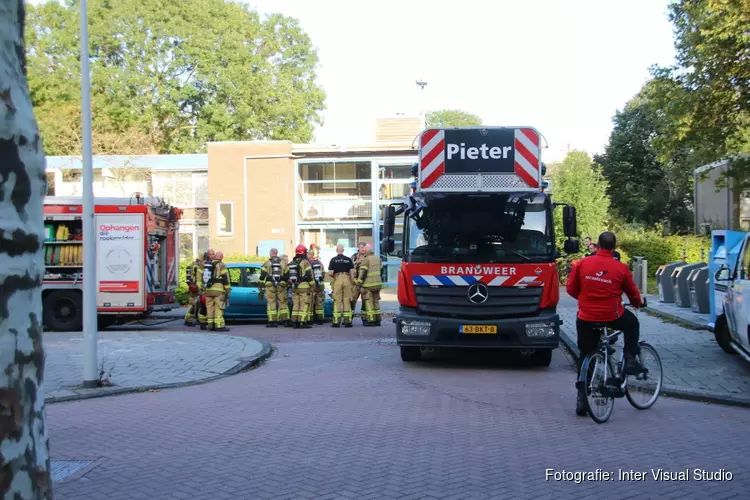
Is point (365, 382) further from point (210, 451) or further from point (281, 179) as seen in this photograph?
point (281, 179)

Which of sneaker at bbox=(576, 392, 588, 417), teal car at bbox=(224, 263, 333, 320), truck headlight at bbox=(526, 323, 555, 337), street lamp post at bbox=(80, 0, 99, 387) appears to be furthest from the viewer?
teal car at bbox=(224, 263, 333, 320)

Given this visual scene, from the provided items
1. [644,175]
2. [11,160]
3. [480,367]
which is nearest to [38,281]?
[11,160]

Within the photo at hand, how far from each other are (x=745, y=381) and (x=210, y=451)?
22.6 ft

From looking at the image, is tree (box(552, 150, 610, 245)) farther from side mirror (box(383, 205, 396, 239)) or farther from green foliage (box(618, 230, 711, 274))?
side mirror (box(383, 205, 396, 239))

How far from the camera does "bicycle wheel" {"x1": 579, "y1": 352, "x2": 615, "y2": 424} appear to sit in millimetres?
7176

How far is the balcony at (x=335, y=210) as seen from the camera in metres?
35.6

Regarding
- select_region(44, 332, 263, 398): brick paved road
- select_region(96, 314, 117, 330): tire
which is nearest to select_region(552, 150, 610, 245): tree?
select_region(96, 314, 117, 330): tire

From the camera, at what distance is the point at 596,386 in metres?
7.23

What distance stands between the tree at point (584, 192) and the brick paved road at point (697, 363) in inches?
722

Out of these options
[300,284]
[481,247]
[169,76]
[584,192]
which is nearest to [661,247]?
[584,192]

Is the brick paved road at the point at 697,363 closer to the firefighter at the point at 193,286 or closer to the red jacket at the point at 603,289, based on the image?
the red jacket at the point at 603,289

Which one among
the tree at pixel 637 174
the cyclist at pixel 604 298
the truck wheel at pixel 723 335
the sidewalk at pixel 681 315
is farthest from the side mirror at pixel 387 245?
the tree at pixel 637 174

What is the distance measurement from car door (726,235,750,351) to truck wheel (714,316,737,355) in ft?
3.41

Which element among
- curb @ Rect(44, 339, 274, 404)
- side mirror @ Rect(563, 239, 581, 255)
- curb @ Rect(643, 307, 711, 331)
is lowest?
curb @ Rect(44, 339, 274, 404)
